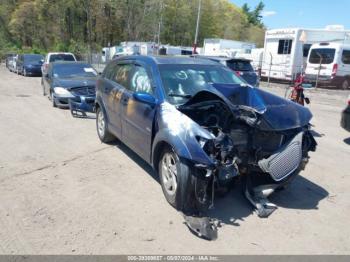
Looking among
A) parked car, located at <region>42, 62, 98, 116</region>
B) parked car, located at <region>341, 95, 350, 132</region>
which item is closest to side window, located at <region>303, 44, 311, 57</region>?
parked car, located at <region>42, 62, 98, 116</region>

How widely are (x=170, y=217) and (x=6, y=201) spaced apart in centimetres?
204

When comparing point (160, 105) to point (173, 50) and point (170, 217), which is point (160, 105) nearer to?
point (170, 217)

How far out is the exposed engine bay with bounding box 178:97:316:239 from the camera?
12.7ft

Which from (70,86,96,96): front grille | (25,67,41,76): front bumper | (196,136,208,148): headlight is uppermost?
(196,136,208,148): headlight

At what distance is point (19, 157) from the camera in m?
6.13

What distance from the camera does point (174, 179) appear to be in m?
4.26

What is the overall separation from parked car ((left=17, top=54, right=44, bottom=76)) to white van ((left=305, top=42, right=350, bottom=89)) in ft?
58.4

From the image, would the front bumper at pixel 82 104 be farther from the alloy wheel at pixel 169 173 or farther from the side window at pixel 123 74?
the alloy wheel at pixel 169 173

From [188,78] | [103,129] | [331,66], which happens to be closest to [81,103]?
[103,129]

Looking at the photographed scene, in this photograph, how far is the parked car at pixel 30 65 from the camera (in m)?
24.8

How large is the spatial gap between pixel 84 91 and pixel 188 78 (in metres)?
6.04

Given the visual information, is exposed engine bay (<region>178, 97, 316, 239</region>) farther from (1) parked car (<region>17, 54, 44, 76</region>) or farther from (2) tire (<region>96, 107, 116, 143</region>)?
(1) parked car (<region>17, 54, 44, 76</region>)

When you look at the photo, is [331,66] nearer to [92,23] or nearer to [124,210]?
[124,210]

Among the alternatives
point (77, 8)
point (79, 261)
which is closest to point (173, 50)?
point (77, 8)
